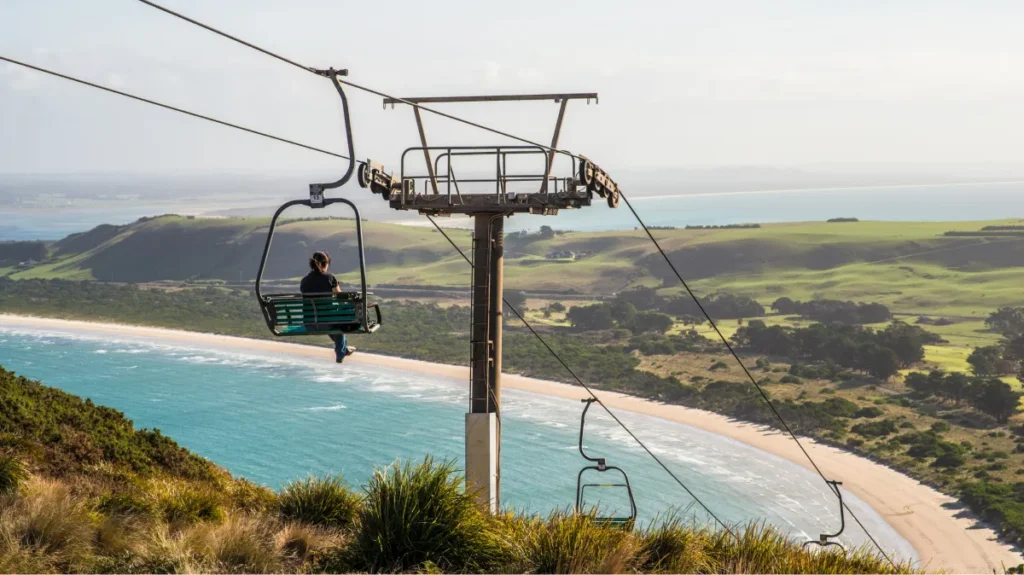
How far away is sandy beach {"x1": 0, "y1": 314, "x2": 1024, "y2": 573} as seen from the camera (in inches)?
1512

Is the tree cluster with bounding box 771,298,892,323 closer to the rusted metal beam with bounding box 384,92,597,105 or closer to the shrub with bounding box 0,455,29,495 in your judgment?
the rusted metal beam with bounding box 384,92,597,105

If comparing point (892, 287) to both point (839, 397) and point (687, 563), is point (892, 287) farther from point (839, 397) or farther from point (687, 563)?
point (687, 563)

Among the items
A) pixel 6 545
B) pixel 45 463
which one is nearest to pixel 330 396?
pixel 45 463

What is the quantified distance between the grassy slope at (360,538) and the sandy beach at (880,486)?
26.7ft

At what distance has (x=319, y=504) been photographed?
42.4 ft

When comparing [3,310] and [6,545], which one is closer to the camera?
[6,545]

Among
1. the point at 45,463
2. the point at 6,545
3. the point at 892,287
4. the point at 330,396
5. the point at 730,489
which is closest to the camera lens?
the point at 6,545

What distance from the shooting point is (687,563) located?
10.8 meters

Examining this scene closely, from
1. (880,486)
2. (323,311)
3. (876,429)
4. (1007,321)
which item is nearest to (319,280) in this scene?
(323,311)

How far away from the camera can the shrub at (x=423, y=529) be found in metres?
10.6

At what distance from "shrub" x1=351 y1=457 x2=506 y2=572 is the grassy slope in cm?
1

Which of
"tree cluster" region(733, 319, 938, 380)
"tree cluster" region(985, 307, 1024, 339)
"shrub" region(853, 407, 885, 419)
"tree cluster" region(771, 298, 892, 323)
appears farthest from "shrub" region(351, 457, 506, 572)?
"tree cluster" region(771, 298, 892, 323)

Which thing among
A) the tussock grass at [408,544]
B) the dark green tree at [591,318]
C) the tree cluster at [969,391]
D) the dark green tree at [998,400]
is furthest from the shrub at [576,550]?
the dark green tree at [591,318]

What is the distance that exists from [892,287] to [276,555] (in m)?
112
